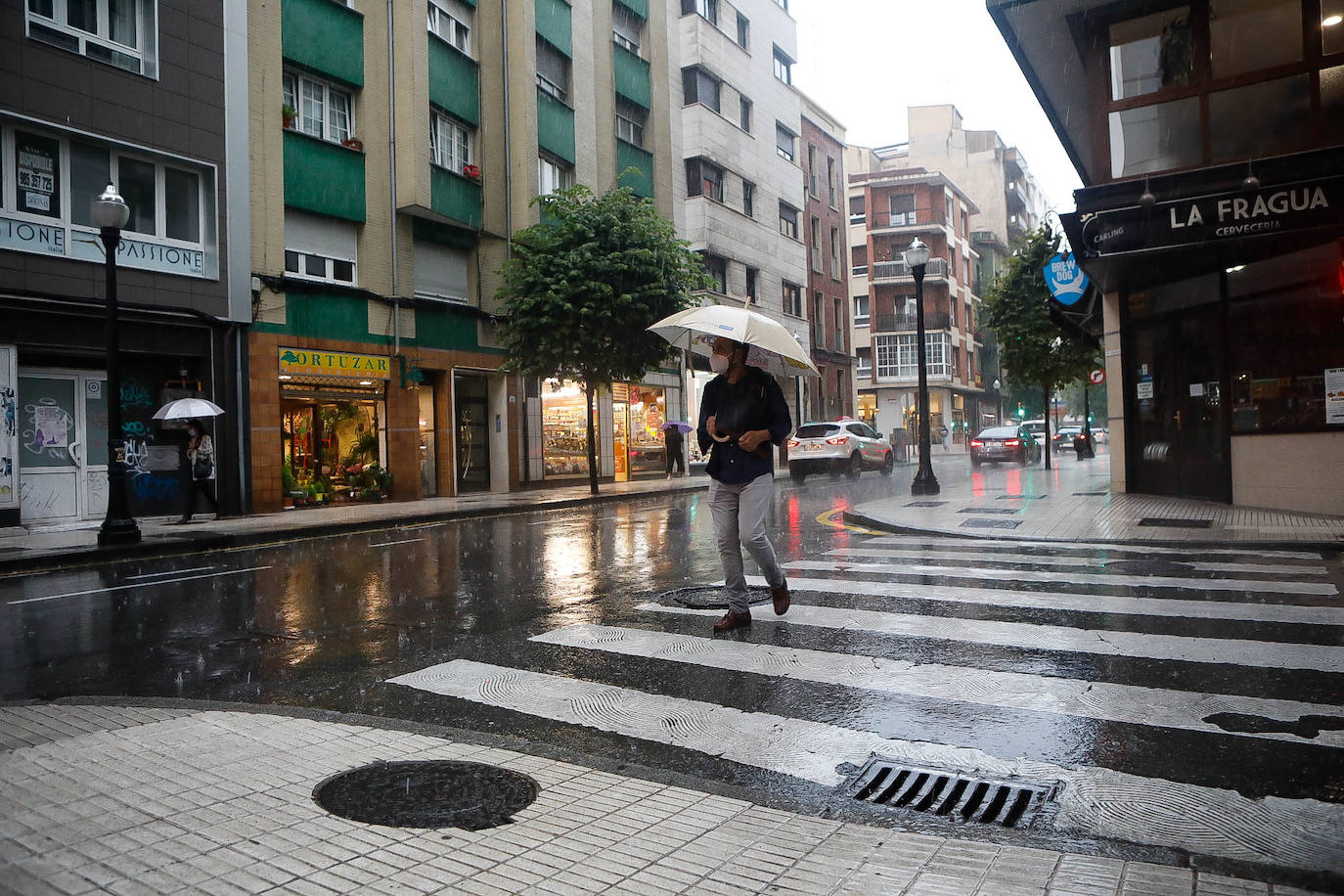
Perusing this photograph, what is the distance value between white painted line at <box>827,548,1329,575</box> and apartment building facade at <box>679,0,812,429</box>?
21.3 meters

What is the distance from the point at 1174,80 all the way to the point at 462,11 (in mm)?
17977

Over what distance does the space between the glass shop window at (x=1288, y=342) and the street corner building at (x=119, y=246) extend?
16.2 metres

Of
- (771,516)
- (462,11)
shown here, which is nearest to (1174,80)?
(771,516)

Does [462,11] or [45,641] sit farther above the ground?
[462,11]

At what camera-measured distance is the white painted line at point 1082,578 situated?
714 cm

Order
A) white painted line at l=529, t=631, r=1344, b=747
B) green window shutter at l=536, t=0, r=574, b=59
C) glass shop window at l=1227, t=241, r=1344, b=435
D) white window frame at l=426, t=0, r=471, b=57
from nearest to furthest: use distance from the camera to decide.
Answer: white painted line at l=529, t=631, r=1344, b=747
glass shop window at l=1227, t=241, r=1344, b=435
white window frame at l=426, t=0, r=471, b=57
green window shutter at l=536, t=0, r=574, b=59

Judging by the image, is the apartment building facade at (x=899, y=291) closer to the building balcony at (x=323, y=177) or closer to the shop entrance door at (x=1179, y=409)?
the building balcony at (x=323, y=177)

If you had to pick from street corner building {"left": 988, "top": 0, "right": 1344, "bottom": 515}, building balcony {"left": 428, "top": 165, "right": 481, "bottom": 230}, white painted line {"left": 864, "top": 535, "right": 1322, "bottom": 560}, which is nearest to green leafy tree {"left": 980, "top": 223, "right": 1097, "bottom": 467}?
street corner building {"left": 988, "top": 0, "right": 1344, "bottom": 515}

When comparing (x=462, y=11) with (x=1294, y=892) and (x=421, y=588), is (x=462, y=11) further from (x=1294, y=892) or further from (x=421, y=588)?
(x=1294, y=892)

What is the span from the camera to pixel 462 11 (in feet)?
79.9

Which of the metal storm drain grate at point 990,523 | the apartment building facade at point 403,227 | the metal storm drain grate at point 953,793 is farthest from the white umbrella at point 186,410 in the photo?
the metal storm drain grate at point 953,793

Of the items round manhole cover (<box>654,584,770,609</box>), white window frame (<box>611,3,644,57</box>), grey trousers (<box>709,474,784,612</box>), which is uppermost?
white window frame (<box>611,3,644,57</box>)

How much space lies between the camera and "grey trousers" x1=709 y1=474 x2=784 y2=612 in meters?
6.04

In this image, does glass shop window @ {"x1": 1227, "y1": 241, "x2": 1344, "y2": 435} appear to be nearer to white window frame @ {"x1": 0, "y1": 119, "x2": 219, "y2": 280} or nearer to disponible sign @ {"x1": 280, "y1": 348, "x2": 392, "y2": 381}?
disponible sign @ {"x1": 280, "y1": 348, "x2": 392, "y2": 381}
